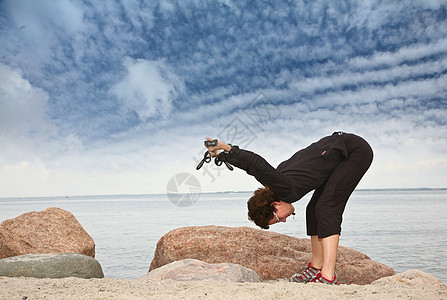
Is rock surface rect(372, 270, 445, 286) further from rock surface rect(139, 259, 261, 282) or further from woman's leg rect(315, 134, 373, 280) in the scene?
rock surface rect(139, 259, 261, 282)

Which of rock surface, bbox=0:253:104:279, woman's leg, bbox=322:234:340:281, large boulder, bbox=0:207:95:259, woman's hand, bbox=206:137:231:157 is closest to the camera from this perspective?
woman's hand, bbox=206:137:231:157

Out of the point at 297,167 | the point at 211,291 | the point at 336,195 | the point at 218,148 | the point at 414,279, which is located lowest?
the point at 414,279

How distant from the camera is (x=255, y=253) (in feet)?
20.2

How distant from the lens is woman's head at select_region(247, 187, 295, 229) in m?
4.14

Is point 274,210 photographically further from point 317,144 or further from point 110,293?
Result: point 110,293

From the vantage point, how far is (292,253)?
630 centimetres

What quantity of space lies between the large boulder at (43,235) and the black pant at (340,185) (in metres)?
5.01

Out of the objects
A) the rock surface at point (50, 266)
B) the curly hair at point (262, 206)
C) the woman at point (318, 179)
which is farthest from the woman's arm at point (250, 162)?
the rock surface at point (50, 266)

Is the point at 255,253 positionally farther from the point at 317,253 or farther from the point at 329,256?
the point at 329,256

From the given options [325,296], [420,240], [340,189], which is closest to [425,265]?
[420,240]

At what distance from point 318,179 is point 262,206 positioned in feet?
2.24

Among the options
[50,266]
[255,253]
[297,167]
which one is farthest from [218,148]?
[50,266]

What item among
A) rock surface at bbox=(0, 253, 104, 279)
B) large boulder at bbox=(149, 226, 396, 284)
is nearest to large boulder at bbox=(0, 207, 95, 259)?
rock surface at bbox=(0, 253, 104, 279)

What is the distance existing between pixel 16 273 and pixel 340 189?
449cm
